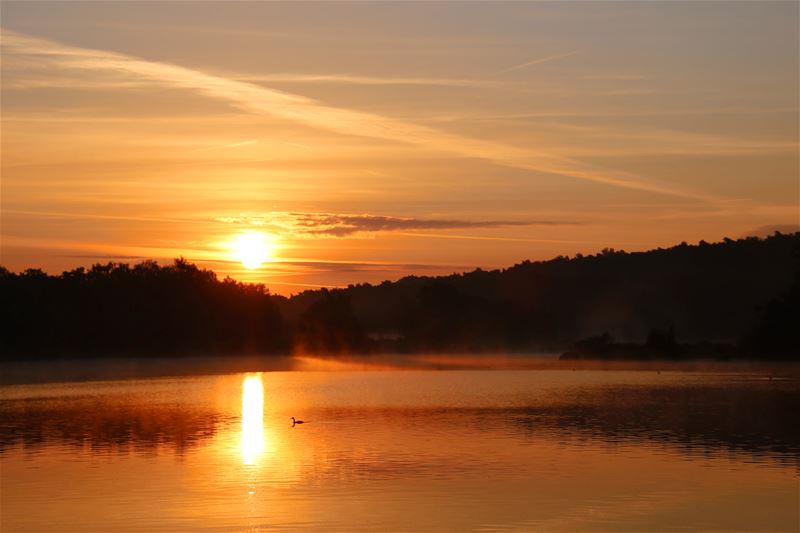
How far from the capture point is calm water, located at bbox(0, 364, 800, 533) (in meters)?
26.0

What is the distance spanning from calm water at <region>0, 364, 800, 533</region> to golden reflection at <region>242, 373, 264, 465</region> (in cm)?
15

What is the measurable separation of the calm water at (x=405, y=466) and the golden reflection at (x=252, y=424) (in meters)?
0.15

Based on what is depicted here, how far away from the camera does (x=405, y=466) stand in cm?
3419

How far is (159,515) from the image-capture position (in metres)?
26.4

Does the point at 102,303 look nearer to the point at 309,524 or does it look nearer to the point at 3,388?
the point at 3,388

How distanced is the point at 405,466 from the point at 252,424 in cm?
1769

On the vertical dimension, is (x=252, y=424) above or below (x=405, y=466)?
above

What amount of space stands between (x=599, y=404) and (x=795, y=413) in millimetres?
11461

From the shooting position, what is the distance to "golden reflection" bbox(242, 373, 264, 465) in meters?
38.5

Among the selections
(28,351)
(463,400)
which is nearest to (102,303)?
(28,351)

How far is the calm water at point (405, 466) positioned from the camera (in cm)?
2602

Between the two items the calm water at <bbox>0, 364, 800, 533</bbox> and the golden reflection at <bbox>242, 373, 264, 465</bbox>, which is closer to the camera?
the calm water at <bbox>0, 364, 800, 533</bbox>

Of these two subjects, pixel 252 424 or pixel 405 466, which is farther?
pixel 252 424

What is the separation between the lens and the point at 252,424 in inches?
1989
